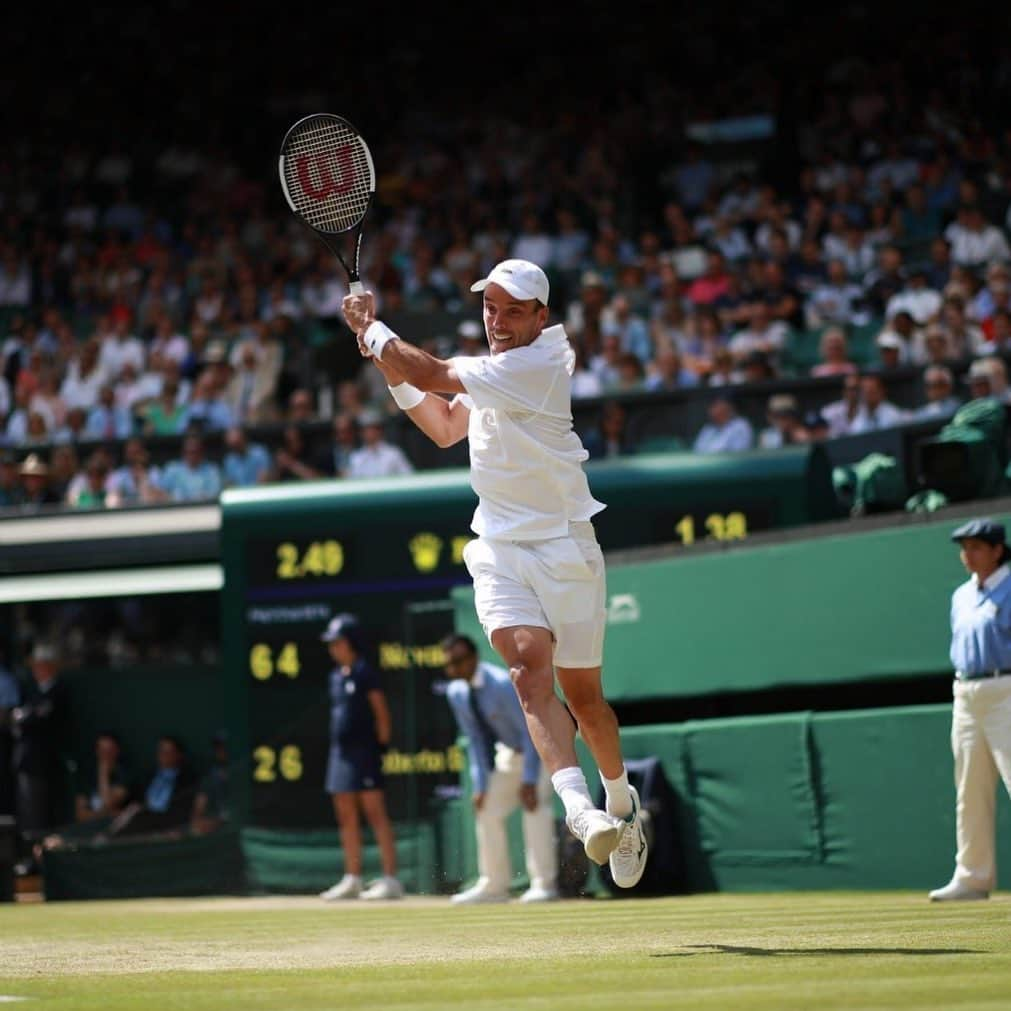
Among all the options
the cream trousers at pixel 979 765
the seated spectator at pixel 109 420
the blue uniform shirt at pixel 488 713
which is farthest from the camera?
the seated spectator at pixel 109 420

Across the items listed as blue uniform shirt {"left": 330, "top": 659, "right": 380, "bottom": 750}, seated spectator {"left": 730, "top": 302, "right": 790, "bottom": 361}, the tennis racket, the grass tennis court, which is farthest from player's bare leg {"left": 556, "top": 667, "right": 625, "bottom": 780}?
seated spectator {"left": 730, "top": 302, "right": 790, "bottom": 361}

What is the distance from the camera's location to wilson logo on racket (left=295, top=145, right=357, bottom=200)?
8.75m

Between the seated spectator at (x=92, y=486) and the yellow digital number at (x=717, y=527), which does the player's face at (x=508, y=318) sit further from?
the seated spectator at (x=92, y=486)

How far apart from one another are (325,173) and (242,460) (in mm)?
9433

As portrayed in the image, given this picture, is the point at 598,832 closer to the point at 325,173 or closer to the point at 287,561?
the point at 325,173

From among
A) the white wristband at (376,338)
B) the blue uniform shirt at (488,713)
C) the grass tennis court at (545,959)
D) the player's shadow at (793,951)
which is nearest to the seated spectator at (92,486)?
the blue uniform shirt at (488,713)

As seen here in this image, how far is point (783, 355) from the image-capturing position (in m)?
17.6

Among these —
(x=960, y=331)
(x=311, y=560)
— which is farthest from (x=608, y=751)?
(x=960, y=331)

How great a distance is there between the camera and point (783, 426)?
607 inches

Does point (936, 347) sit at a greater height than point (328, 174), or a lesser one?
lesser

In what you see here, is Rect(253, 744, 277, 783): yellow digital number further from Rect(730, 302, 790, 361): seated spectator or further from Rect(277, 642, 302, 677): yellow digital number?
Rect(730, 302, 790, 361): seated spectator

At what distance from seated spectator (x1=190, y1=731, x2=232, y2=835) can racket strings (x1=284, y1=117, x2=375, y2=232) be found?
8769 mm

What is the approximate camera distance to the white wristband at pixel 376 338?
7.48m

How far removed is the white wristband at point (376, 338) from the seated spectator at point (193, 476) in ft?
35.0
